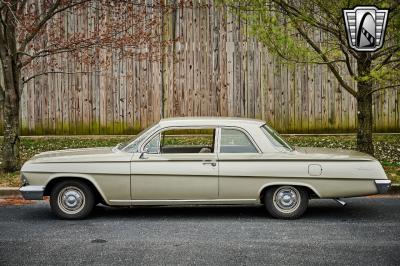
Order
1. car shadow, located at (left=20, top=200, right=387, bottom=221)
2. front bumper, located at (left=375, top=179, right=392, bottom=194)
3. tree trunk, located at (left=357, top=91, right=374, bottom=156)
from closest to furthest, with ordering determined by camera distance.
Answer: front bumper, located at (left=375, top=179, right=392, bottom=194), car shadow, located at (left=20, top=200, right=387, bottom=221), tree trunk, located at (left=357, top=91, right=374, bottom=156)

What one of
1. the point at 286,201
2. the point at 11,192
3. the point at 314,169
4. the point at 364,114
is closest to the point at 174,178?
the point at 286,201

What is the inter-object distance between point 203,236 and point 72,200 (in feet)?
6.57

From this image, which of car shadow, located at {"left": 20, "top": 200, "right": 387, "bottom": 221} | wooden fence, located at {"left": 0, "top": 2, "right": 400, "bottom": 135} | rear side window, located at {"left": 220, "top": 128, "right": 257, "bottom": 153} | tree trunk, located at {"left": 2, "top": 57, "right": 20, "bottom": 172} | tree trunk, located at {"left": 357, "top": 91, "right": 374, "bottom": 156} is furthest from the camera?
wooden fence, located at {"left": 0, "top": 2, "right": 400, "bottom": 135}

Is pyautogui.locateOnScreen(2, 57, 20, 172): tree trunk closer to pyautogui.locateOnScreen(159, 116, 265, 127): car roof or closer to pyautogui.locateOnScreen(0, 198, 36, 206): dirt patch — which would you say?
pyautogui.locateOnScreen(0, 198, 36, 206): dirt patch

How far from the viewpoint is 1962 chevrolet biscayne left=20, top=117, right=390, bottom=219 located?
27.8ft

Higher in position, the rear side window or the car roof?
the car roof

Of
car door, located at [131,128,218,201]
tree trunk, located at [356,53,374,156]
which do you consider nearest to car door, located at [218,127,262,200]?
car door, located at [131,128,218,201]

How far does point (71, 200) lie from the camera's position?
862cm

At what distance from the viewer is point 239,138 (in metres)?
8.72

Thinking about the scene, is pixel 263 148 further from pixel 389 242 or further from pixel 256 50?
pixel 256 50

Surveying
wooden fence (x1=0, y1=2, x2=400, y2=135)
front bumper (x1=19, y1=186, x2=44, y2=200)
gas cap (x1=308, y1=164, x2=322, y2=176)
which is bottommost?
front bumper (x1=19, y1=186, x2=44, y2=200)

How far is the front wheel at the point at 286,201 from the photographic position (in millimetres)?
8539

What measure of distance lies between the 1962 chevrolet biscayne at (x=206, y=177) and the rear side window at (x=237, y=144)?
13mm

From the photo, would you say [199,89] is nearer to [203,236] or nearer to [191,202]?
[191,202]
